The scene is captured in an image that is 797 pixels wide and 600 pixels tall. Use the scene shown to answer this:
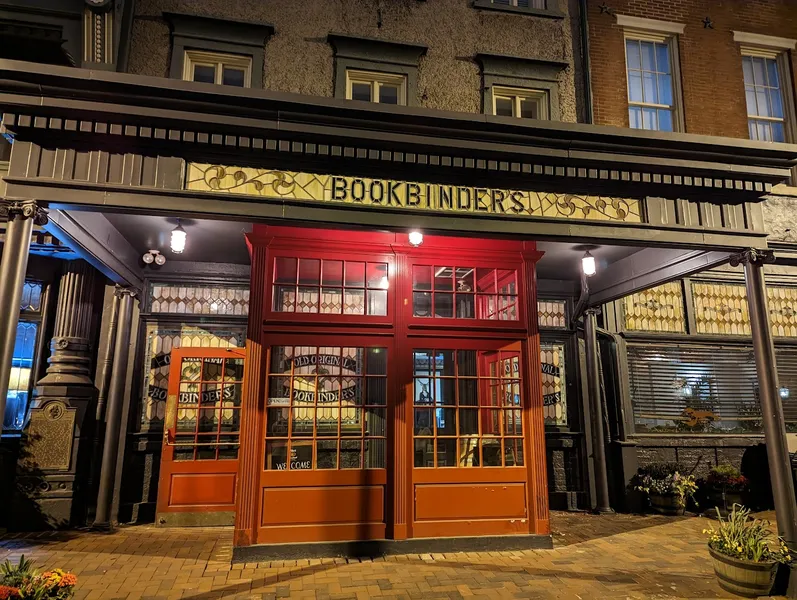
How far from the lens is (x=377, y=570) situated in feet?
19.3

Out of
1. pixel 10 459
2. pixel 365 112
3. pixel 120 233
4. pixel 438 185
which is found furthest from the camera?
pixel 10 459

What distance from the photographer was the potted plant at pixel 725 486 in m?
8.80

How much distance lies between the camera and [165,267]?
8719 mm

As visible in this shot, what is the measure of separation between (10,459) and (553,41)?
35.1ft

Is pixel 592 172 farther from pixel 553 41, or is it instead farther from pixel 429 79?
pixel 553 41

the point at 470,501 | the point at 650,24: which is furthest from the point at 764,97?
the point at 470,501

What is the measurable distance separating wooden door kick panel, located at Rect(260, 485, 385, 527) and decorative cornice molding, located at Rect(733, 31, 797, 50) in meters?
10.0

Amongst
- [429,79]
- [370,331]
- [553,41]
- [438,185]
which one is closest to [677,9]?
[553,41]

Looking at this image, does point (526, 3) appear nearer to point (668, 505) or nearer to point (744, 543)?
point (744, 543)

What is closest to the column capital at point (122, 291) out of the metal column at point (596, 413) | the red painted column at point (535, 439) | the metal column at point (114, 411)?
the metal column at point (114, 411)

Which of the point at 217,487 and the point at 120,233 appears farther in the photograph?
the point at 217,487

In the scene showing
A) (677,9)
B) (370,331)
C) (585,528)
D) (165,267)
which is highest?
(677,9)

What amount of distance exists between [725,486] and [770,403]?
389 cm

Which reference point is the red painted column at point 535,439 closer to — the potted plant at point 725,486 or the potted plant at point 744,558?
the potted plant at point 744,558
